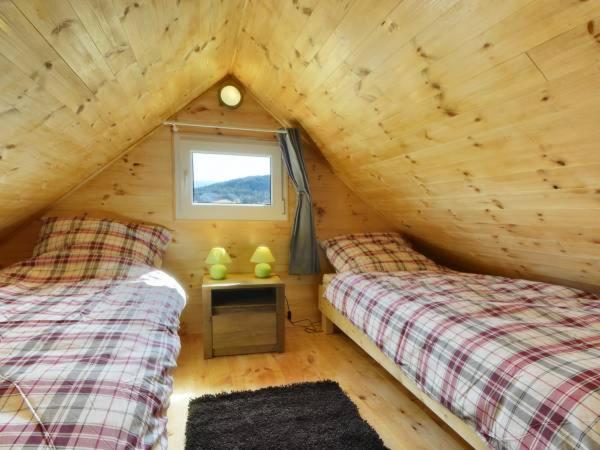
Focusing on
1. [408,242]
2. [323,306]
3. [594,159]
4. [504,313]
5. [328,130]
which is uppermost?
[328,130]

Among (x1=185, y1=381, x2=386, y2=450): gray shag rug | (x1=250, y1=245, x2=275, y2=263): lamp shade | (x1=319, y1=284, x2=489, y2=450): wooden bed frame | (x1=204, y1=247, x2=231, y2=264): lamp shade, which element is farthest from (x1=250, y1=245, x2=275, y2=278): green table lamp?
(x1=185, y1=381, x2=386, y2=450): gray shag rug

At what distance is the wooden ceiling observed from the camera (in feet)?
3.21

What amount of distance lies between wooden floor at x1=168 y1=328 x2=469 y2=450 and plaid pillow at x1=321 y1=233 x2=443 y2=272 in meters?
0.61

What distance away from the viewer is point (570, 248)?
1.71 meters

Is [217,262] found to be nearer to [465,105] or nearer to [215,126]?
[215,126]

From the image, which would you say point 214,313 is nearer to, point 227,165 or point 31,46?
point 227,165

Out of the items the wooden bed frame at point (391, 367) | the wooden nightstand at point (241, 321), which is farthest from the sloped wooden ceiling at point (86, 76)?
the wooden bed frame at point (391, 367)

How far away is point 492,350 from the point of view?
3.64 ft

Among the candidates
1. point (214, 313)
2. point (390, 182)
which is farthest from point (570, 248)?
point (214, 313)

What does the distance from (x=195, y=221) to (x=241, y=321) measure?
0.90 meters

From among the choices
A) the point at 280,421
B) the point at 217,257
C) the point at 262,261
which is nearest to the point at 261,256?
the point at 262,261

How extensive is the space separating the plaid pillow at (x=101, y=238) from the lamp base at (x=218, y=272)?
390 mm

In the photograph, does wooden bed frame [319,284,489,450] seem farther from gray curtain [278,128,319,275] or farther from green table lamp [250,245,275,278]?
green table lamp [250,245,275,278]

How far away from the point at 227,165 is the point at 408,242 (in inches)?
69.0
